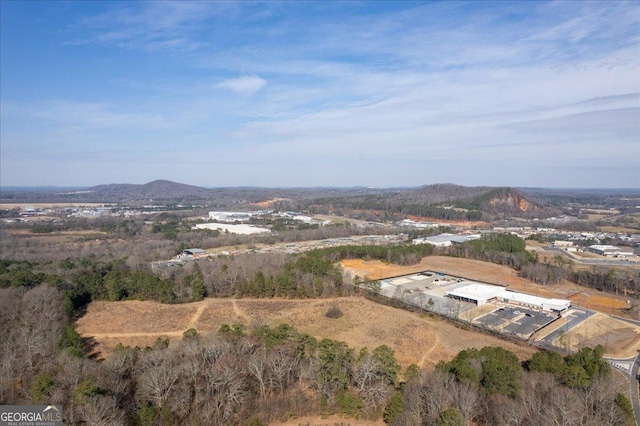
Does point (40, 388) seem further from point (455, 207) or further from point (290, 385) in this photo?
point (455, 207)

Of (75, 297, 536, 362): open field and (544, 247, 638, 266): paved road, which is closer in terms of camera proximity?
(75, 297, 536, 362): open field

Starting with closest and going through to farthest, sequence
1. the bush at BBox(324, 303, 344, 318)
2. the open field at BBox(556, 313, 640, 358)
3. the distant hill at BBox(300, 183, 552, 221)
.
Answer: the open field at BBox(556, 313, 640, 358) → the bush at BBox(324, 303, 344, 318) → the distant hill at BBox(300, 183, 552, 221)

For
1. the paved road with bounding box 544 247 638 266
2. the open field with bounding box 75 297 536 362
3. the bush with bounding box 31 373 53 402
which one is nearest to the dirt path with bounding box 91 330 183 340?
the open field with bounding box 75 297 536 362

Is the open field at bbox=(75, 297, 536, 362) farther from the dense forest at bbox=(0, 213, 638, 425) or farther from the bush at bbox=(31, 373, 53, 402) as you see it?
the bush at bbox=(31, 373, 53, 402)

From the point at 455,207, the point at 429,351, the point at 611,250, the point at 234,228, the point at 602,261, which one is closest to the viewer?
the point at 429,351

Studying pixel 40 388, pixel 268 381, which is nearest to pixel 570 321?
pixel 268 381

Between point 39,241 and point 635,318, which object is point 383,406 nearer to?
point 635,318

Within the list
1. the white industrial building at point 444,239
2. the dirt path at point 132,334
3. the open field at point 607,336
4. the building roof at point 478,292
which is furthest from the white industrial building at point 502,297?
the dirt path at point 132,334
